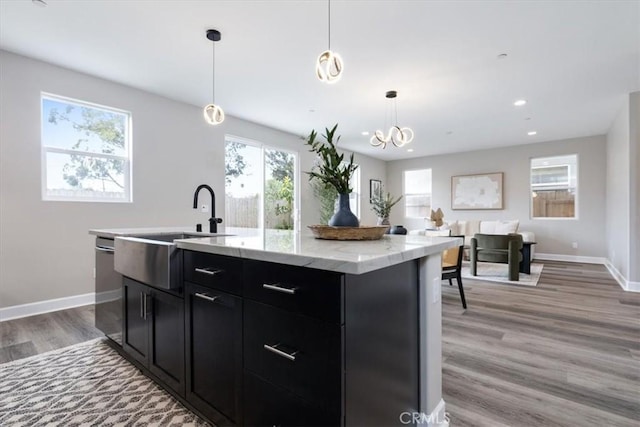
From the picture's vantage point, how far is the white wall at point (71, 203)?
10.5ft

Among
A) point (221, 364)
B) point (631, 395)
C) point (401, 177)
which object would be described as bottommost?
point (631, 395)

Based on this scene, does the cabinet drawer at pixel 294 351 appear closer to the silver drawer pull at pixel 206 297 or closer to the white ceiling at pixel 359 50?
the silver drawer pull at pixel 206 297

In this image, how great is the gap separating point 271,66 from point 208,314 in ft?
9.72

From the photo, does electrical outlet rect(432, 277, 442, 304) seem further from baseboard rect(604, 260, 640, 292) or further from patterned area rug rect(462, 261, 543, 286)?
baseboard rect(604, 260, 640, 292)

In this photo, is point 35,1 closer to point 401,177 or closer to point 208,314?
point 208,314

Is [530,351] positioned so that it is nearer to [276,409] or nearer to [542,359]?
[542,359]

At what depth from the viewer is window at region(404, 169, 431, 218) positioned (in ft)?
29.5

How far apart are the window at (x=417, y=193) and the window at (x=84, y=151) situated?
7.34m

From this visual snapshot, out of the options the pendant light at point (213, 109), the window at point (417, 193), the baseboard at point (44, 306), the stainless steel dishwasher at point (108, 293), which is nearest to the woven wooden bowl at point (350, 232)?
the stainless steel dishwasher at point (108, 293)

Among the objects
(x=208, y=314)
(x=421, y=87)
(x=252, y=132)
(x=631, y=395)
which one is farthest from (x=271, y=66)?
(x=631, y=395)

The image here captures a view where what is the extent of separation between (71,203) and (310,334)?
3.88 m

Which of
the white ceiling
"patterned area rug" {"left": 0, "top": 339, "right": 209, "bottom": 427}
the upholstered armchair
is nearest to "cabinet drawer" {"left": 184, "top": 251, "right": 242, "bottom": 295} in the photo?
"patterned area rug" {"left": 0, "top": 339, "right": 209, "bottom": 427}

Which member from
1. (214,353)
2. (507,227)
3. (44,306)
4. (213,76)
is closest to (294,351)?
(214,353)

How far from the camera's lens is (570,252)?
275 inches
